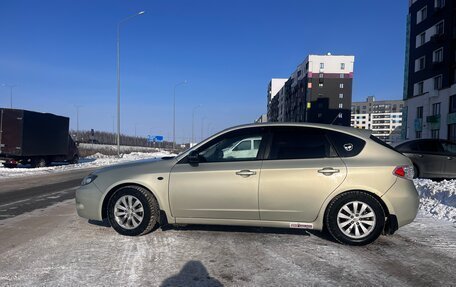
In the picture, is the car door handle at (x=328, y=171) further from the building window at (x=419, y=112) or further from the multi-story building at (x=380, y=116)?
the multi-story building at (x=380, y=116)

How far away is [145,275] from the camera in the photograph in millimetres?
4004

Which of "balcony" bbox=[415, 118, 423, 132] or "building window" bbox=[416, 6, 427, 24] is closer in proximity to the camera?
"balcony" bbox=[415, 118, 423, 132]

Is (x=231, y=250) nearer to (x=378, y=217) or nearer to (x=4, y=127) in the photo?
(x=378, y=217)

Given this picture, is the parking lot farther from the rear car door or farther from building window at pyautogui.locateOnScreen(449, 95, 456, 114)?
building window at pyautogui.locateOnScreen(449, 95, 456, 114)

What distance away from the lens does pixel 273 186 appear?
5.09 metres

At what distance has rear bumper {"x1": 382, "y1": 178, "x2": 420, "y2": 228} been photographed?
4984 millimetres

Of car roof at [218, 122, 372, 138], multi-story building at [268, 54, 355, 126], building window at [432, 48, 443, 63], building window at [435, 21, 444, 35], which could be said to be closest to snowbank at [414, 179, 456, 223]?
car roof at [218, 122, 372, 138]

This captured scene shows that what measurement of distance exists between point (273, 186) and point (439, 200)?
199 inches

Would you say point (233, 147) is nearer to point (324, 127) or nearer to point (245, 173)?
point (245, 173)

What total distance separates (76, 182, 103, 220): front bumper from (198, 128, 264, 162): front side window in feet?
5.49

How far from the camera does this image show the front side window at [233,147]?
542 centimetres

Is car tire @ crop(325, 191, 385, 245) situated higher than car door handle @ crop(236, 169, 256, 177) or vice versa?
car door handle @ crop(236, 169, 256, 177)

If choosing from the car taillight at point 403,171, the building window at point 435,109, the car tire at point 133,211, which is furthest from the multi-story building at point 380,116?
the car tire at point 133,211

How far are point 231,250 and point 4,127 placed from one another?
63.7ft
